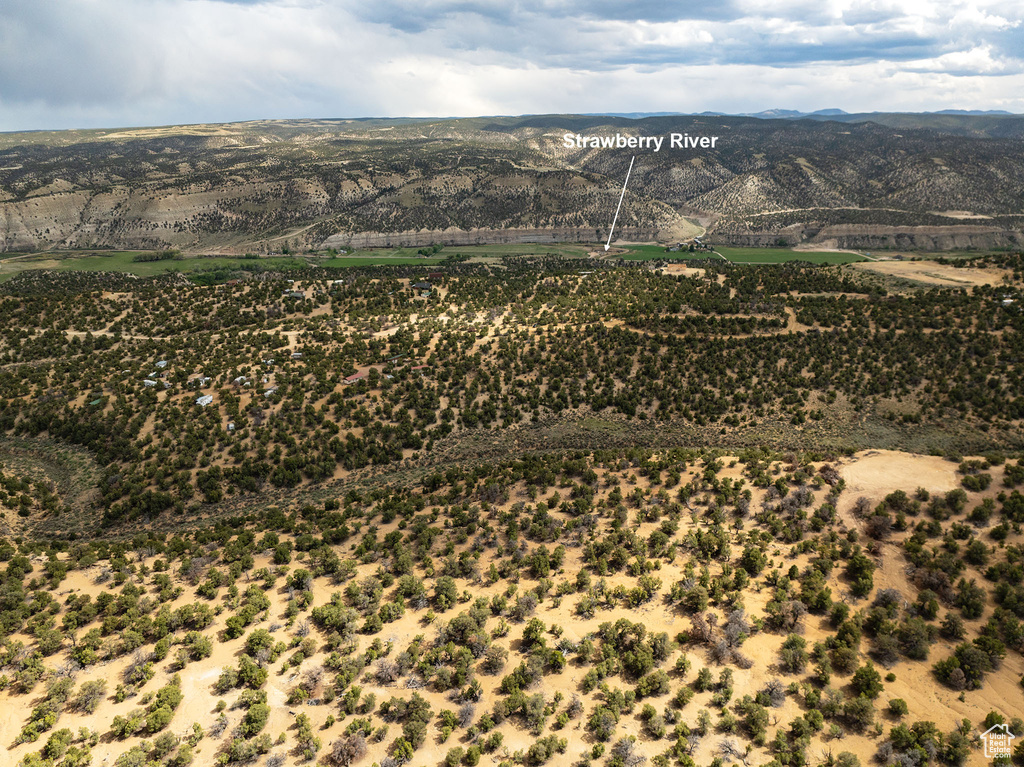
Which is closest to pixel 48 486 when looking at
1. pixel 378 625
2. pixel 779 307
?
pixel 378 625

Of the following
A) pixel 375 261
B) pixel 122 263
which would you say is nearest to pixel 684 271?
pixel 375 261

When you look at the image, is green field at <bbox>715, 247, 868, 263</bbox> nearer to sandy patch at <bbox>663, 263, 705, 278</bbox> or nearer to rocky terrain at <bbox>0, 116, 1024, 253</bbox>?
rocky terrain at <bbox>0, 116, 1024, 253</bbox>

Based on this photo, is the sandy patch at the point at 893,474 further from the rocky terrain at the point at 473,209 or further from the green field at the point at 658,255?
the rocky terrain at the point at 473,209

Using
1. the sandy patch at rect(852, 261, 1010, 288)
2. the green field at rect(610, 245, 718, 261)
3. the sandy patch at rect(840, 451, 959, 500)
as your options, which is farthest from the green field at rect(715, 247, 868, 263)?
the sandy patch at rect(840, 451, 959, 500)

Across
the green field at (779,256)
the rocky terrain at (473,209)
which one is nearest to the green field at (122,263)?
the rocky terrain at (473,209)

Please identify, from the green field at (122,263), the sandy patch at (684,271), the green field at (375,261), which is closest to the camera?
the sandy patch at (684,271)

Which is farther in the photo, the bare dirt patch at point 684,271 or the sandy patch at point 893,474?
the bare dirt patch at point 684,271
